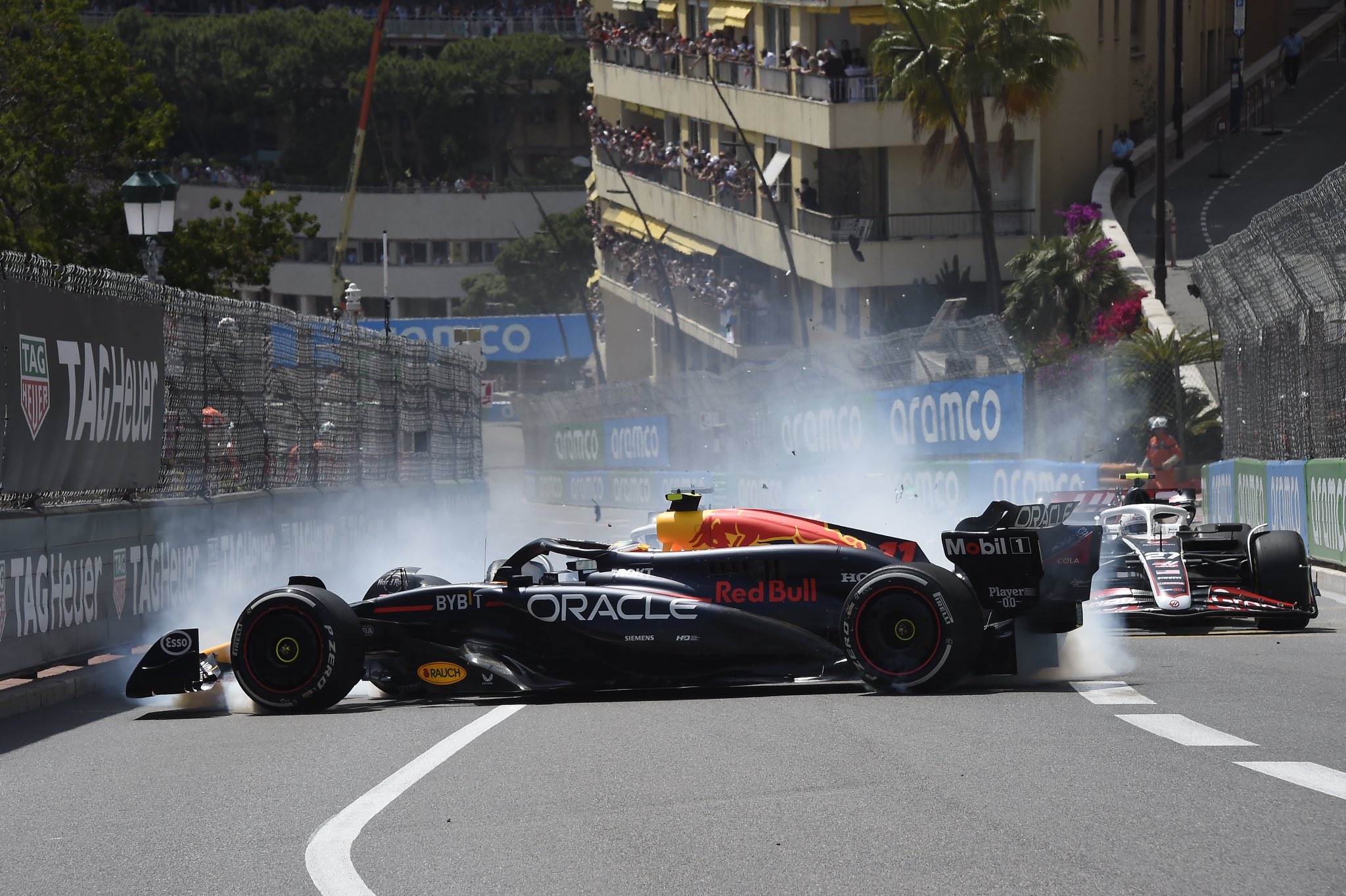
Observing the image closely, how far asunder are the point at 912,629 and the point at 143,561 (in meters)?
6.58

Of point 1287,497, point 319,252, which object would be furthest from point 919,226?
point 319,252

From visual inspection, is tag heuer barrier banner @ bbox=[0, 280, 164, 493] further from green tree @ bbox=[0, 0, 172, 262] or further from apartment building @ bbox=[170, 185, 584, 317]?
apartment building @ bbox=[170, 185, 584, 317]

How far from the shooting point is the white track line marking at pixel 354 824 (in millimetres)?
5398

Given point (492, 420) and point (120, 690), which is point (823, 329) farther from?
point (492, 420)

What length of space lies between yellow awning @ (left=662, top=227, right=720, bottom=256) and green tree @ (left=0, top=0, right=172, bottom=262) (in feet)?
86.0

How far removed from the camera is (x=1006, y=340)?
974 inches

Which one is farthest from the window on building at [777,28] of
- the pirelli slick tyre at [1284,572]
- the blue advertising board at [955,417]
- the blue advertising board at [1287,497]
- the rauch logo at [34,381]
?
the rauch logo at [34,381]

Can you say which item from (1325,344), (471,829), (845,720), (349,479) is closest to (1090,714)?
(845,720)

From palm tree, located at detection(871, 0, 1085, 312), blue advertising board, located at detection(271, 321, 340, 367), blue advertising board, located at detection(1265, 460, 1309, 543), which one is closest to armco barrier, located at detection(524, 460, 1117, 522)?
blue advertising board, located at detection(1265, 460, 1309, 543)

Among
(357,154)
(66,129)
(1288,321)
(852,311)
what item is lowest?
(1288,321)

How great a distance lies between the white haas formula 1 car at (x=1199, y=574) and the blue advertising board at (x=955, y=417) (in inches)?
467

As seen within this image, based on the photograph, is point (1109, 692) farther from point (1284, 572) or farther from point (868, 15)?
point (868, 15)

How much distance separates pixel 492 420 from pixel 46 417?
7732 centimetres

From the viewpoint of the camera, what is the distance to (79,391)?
1218cm
